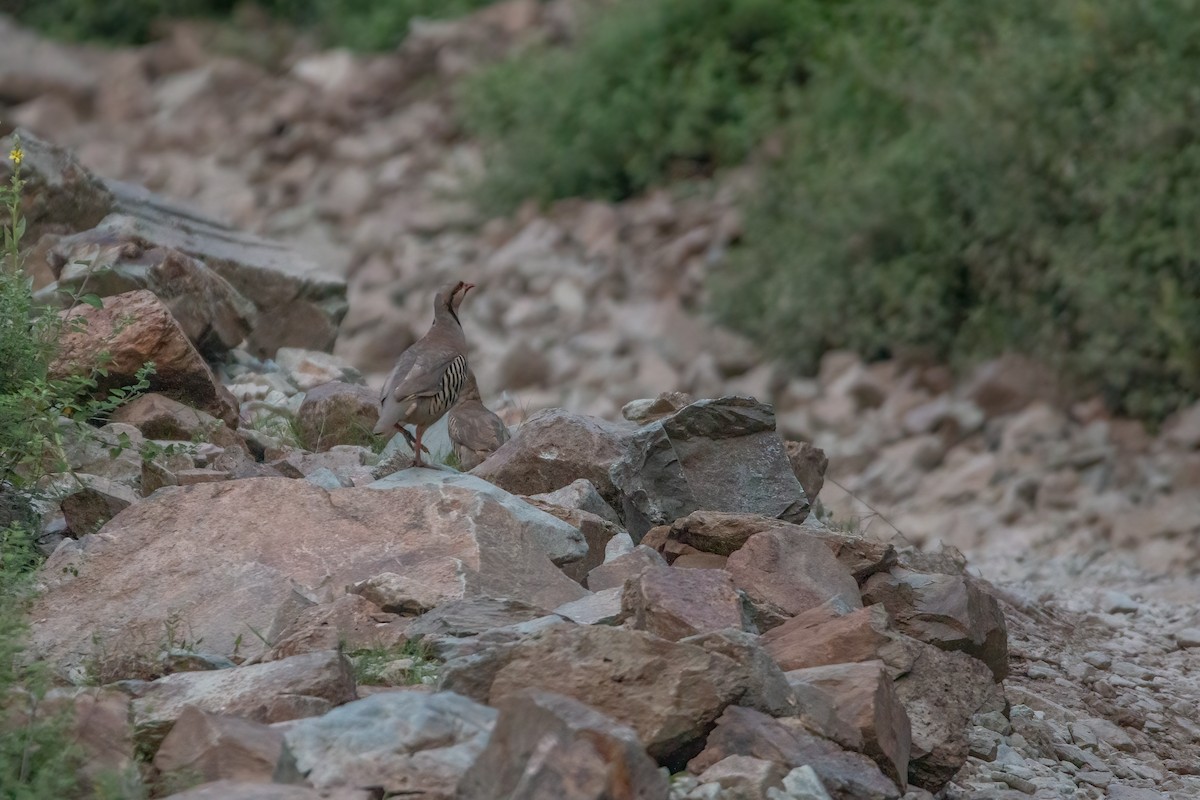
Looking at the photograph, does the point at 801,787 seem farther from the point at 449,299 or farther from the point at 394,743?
the point at 449,299

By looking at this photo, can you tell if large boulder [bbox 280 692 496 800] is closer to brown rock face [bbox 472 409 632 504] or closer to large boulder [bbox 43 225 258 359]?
brown rock face [bbox 472 409 632 504]

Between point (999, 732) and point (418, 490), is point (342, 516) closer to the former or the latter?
point (418, 490)

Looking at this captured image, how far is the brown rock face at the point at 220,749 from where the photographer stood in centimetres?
357

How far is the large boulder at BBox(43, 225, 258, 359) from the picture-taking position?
652cm

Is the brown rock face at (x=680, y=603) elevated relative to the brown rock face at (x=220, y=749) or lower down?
lower down

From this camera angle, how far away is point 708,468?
225 inches

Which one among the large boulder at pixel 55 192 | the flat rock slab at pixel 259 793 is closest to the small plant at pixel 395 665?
the flat rock slab at pixel 259 793

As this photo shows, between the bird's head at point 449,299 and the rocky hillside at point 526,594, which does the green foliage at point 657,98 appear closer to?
the rocky hillside at point 526,594

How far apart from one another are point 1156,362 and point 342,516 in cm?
755

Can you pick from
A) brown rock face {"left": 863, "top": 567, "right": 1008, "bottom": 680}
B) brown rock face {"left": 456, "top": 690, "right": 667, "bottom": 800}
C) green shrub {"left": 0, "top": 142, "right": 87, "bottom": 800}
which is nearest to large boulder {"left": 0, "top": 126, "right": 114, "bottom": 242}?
green shrub {"left": 0, "top": 142, "right": 87, "bottom": 800}

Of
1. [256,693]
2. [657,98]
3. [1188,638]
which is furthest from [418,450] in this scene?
[657,98]

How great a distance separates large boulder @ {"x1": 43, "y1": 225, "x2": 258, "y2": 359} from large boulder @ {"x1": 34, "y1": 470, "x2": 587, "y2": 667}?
1.57 meters

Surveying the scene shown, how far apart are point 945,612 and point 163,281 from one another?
10.3 feet

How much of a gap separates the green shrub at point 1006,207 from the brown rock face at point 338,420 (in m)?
6.12
